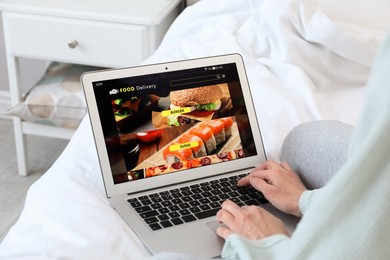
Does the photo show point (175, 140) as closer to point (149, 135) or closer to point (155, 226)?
point (149, 135)

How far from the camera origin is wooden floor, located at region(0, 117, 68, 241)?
199cm

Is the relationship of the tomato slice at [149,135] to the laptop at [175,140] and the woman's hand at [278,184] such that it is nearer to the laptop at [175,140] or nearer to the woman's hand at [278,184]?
the laptop at [175,140]

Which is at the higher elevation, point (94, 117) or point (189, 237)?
point (94, 117)

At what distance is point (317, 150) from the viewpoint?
1.08m

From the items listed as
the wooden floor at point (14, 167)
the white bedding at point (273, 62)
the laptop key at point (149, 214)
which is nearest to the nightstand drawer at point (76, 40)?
the white bedding at point (273, 62)

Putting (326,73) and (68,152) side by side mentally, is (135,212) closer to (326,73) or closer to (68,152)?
(68,152)

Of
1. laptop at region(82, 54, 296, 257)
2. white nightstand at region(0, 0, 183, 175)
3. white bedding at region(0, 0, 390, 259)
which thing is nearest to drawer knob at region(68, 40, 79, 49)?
white nightstand at region(0, 0, 183, 175)

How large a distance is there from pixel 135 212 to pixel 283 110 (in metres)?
0.46

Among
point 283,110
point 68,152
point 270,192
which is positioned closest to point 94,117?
point 68,152

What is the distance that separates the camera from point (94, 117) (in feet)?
3.50

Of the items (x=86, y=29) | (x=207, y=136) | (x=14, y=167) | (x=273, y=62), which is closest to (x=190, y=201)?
(x=207, y=136)

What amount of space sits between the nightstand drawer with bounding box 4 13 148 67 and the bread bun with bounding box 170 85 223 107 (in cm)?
75

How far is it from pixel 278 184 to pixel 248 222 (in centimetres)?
12

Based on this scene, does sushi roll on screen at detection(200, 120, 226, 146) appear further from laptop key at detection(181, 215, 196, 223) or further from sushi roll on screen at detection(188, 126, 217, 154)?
laptop key at detection(181, 215, 196, 223)
